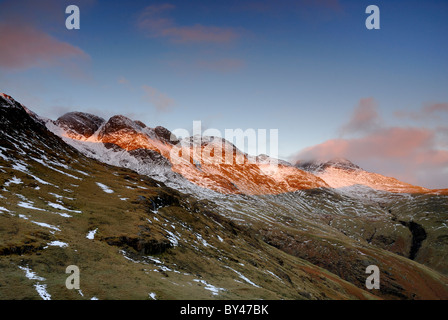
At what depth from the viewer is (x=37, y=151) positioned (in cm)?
10650

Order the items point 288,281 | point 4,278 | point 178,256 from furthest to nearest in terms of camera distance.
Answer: point 288,281 → point 178,256 → point 4,278

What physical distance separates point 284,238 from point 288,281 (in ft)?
368

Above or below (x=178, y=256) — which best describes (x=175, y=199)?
above

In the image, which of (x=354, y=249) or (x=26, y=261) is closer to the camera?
(x=26, y=261)

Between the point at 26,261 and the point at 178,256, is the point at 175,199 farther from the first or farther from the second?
the point at 26,261

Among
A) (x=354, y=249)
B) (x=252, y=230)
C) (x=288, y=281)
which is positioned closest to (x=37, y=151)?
(x=288, y=281)

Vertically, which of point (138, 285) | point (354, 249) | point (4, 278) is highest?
point (4, 278)

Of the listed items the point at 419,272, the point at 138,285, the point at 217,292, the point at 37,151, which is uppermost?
the point at 37,151

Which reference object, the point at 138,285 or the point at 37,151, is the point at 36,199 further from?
the point at 37,151

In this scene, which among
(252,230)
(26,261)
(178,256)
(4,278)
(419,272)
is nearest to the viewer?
(4,278)

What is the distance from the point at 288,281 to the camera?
3477 inches
